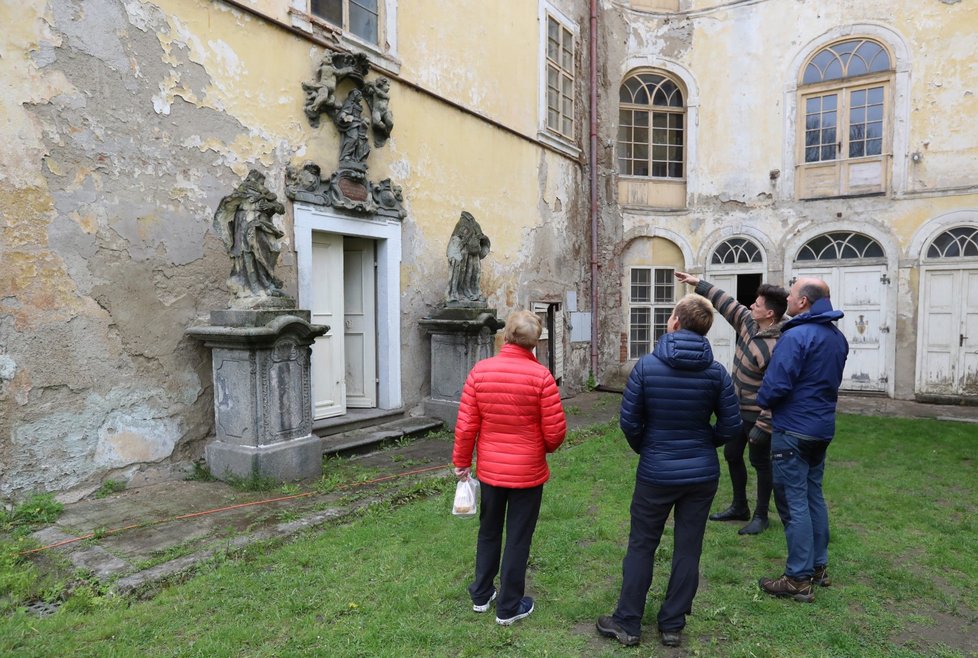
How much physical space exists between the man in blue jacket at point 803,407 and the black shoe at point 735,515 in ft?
3.89

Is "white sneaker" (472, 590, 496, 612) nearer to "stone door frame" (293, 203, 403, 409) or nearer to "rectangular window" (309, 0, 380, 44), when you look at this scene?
"stone door frame" (293, 203, 403, 409)

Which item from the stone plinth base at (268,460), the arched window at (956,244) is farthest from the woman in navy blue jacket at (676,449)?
the arched window at (956,244)

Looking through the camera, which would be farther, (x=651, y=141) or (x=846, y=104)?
(x=651, y=141)

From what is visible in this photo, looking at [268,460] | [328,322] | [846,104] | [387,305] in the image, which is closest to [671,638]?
[268,460]

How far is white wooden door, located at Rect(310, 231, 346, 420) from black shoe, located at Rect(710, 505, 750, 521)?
4.26 meters

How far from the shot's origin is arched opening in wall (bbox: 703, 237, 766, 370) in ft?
38.1

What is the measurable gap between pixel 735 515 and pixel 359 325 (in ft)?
15.8

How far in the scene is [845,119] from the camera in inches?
428

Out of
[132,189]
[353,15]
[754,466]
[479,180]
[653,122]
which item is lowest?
[754,466]

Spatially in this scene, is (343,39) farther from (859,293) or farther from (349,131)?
(859,293)

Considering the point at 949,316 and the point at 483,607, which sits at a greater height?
the point at 949,316

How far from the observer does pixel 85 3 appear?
189 inches

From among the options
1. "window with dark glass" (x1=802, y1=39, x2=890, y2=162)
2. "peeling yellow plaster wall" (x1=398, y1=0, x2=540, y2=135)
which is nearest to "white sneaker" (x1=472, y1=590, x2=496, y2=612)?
"peeling yellow plaster wall" (x1=398, y1=0, x2=540, y2=135)

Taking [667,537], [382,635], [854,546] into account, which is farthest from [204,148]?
[854,546]
